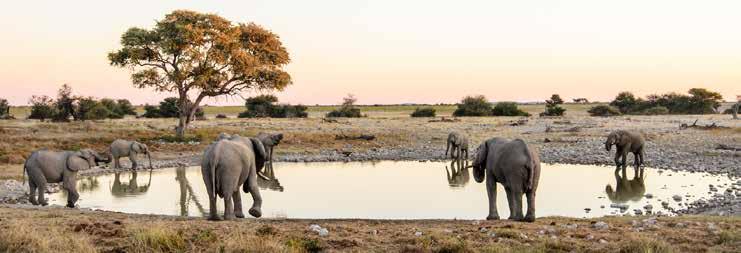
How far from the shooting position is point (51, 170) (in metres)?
16.0

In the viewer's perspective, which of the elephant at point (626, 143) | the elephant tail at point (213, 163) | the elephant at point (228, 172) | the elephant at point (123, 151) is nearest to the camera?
the elephant tail at point (213, 163)

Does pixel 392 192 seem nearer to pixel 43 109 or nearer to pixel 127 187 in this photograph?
pixel 127 187

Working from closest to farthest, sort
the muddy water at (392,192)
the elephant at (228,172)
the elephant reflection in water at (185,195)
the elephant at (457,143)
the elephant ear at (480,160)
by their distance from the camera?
the elephant at (228,172), the elephant ear at (480,160), the muddy water at (392,192), the elephant reflection in water at (185,195), the elephant at (457,143)

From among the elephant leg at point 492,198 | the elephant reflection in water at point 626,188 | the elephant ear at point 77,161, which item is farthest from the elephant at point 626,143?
the elephant ear at point 77,161

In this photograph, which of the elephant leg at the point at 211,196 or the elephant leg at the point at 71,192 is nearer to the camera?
the elephant leg at the point at 211,196

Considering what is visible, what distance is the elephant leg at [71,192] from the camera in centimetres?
1570

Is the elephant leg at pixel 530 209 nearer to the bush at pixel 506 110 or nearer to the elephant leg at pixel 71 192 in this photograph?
the elephant leg at pixel 71 192

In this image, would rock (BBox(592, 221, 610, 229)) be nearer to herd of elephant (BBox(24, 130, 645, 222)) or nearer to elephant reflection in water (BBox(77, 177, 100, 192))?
herd of elephant (BBox(24, 130, 645, 222))

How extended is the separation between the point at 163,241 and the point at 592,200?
11.6m

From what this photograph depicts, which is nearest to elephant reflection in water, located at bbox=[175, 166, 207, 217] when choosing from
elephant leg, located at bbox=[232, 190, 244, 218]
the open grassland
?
elephant leg, located at bbox=[232, 190, 244, 218]

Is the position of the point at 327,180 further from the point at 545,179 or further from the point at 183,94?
the point at 183,94

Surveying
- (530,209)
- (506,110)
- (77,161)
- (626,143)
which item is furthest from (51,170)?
(506,110)

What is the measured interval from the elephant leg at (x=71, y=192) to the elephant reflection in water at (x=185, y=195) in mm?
2410

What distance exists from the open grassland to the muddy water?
4083mm
